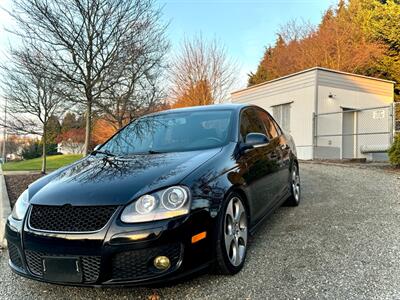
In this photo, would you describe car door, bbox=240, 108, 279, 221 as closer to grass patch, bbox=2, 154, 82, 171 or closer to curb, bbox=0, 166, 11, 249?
curb, bbox=0, 166, 11, 249

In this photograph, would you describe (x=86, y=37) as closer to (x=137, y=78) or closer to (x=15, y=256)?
(x=137, y=78)

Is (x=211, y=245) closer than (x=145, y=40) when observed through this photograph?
Yes

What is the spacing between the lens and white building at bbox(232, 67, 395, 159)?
1459 cm

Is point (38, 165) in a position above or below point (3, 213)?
below

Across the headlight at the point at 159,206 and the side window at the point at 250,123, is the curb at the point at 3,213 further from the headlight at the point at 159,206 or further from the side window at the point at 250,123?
the side window at the point at 250,123

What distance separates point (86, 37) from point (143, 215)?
766cm

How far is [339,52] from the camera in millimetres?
25031

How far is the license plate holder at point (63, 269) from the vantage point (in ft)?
7.95

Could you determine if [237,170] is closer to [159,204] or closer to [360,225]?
[159,204]

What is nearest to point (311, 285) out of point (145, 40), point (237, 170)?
point (237, 170)

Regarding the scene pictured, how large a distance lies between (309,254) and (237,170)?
1.11m

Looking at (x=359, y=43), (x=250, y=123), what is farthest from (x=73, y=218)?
(x=359, y=43)

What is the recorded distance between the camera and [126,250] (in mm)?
2410

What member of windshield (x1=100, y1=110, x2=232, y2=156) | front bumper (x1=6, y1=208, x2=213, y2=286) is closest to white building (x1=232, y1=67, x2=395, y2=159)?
windshield (x1=100, y1=110, x2=232, y2=156)
